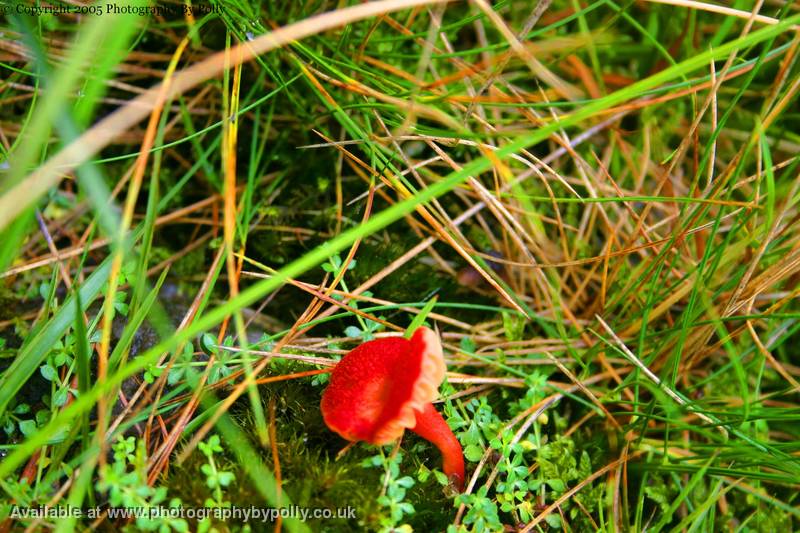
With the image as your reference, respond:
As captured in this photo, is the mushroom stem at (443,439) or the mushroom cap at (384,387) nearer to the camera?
the mushroom cap at (384,387)

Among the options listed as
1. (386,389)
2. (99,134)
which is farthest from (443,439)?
(99,134)

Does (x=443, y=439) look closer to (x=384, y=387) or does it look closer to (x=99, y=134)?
(x=384, y=387)

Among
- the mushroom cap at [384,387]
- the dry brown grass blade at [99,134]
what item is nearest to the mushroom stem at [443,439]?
the mushroom cap at [384,387]

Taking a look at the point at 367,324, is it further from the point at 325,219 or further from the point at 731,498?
the point at 731,498

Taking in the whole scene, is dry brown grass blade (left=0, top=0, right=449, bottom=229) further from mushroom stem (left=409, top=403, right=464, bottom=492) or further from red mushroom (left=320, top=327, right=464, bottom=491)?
mushroom stem (left=409, top=403, right=464, bottom=492)

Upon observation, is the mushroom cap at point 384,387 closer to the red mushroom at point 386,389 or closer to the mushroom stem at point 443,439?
the red mushroom at point 386,389

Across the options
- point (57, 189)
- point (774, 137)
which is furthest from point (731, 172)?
point (57, 189)

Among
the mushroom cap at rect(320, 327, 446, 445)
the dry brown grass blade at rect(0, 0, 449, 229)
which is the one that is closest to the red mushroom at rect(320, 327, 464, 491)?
the mushroom cap at rect(320, 327, 446, 445)
